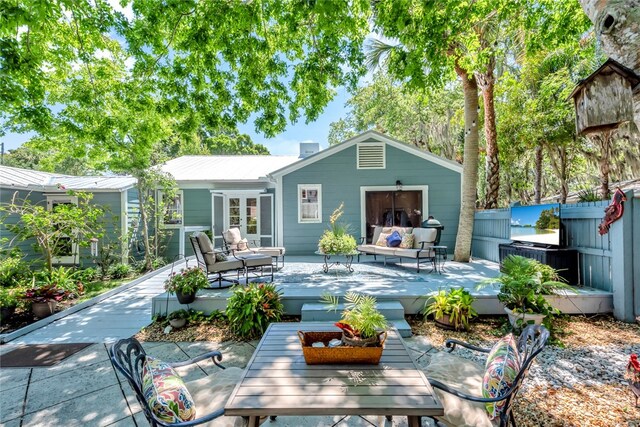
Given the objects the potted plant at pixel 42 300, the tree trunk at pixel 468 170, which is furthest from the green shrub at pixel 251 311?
the tree trunk at pixel 468 170

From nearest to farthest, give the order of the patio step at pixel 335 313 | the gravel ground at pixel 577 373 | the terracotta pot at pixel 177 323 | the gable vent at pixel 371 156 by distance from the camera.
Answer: the gravel ground at pixel 577 373 < the patio step at pixel 335 313 < the terracotta pot at pixel 177 323 < the gable vent at pixel 371 156

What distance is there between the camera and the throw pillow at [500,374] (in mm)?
1700

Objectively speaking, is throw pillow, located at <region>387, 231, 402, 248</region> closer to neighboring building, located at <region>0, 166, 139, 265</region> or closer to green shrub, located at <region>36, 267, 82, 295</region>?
green shrub, located at <region>36, 267, 82, 295</region>

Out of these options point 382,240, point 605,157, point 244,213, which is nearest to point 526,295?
point 382,240

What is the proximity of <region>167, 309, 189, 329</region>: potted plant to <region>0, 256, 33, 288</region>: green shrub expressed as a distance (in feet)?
14.5

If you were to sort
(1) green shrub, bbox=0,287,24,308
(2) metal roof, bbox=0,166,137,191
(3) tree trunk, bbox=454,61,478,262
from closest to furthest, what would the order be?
(1) green shrub, bbox=0,287,24,308 → (3) tree trunk, bbox=454,61,478,262 → (2) metal roof, bbox=0,166,137,191

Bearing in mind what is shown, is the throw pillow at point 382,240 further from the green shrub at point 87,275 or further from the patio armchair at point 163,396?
the green shrub at point 87,275

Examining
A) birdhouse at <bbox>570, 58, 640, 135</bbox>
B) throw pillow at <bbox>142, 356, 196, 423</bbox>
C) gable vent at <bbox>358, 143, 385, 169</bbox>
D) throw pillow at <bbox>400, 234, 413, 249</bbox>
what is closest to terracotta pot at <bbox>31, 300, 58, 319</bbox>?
throw pillow at <bbox>142, 356, 196, 423</bbox>

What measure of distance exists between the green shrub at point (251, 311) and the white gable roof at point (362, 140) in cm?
525

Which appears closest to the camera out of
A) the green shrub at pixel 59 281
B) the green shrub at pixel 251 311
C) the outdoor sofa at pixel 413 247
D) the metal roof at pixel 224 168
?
the green shrub at pixel 251 311

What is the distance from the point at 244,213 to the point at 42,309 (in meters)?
5.56

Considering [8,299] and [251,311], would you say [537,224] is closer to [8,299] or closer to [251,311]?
[251,311]

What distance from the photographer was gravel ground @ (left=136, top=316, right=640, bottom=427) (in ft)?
7.83

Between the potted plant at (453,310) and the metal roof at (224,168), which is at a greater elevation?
the metal roof at (224,168)
